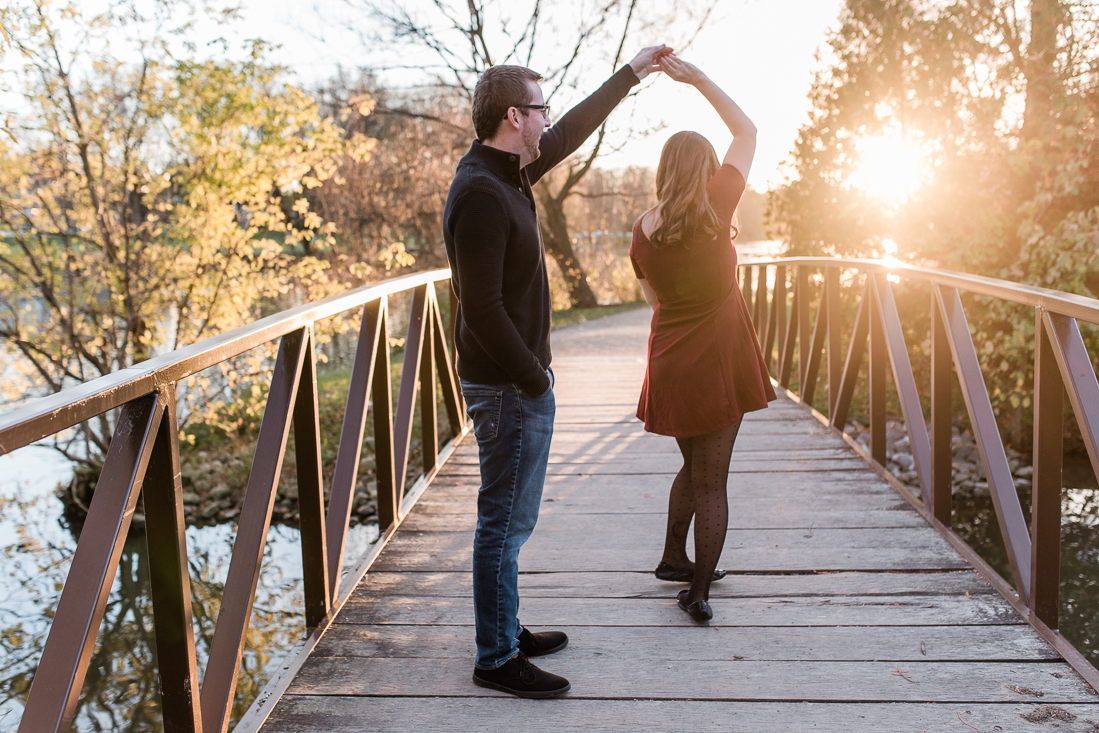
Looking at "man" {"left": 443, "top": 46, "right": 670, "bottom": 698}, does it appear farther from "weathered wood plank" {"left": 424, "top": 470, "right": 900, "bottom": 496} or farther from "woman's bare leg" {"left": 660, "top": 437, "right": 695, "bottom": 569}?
"weathered wood plank" {"left": 424, "top": 470, "right": 900, "bottom": 496}

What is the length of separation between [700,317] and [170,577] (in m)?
1.54

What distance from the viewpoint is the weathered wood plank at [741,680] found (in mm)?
1998

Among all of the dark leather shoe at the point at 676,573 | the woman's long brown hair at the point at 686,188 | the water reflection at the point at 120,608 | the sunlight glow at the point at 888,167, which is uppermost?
the sunlight glow at the point at 888,167

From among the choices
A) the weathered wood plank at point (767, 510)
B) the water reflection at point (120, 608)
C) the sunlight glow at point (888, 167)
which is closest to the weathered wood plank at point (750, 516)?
the weathered wood plank at point (767, 510)

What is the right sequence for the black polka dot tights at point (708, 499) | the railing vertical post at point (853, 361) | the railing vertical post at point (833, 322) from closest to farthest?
the black polka dot tights at point (708, 499) → the railing vertical post at point (853, 361) → the railing vertical post at point (833, 322)

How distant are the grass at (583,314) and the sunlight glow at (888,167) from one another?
520cm

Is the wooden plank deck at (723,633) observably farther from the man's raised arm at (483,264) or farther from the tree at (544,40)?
the tree at (544,40)

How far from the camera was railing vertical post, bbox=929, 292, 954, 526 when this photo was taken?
295cm

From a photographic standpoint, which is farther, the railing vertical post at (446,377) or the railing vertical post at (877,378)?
the railing vertical post at (446,377)

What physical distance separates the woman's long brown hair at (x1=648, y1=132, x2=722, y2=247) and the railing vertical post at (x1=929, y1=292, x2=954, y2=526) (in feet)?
3.95

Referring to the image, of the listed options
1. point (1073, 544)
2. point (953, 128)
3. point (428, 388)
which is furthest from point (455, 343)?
point (953, 128)

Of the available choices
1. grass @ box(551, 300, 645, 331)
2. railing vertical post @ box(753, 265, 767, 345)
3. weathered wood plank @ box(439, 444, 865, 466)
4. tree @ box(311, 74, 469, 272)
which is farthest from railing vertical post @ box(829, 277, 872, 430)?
tree @ box(311, 74, 469, 272)

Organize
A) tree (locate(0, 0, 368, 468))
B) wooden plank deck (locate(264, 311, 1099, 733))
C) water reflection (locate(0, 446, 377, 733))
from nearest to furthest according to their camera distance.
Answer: wooden plank deck (locate(264, 311, 1099, 733))
water reflection (locate(0, 446, 377, 733))
tree (locate(0, 0, 368, 468))

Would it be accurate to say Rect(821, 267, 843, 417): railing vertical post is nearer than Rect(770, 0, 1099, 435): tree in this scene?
Yes
